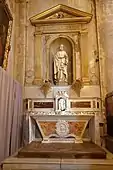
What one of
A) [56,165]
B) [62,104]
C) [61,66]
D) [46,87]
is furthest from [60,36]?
[56,165]

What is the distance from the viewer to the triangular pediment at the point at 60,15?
7.06 metres

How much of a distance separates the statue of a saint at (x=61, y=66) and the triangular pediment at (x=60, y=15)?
44.3 inches

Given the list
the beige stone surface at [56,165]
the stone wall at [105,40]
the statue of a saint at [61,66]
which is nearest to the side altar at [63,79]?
the statue of a saint at [61,66]

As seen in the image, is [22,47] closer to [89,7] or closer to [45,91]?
[45,91]

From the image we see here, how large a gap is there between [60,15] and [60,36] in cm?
69

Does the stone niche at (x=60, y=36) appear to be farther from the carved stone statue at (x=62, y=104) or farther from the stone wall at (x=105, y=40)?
the carved stone statue at (x=62, y=104)

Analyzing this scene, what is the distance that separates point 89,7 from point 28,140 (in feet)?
14.9

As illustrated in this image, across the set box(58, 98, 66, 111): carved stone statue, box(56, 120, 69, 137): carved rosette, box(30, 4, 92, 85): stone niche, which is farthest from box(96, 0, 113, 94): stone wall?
box(56, 120, 69, 137): carved rosette

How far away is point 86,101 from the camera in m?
6.40

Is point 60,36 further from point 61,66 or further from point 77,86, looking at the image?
point 77,86

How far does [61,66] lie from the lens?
691cm

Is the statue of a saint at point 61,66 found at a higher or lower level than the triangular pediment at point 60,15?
lower

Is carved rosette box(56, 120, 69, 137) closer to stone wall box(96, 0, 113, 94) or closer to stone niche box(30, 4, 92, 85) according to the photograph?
stone niche box(30, 4, 92, 85)

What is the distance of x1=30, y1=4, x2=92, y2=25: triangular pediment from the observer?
278 inches
